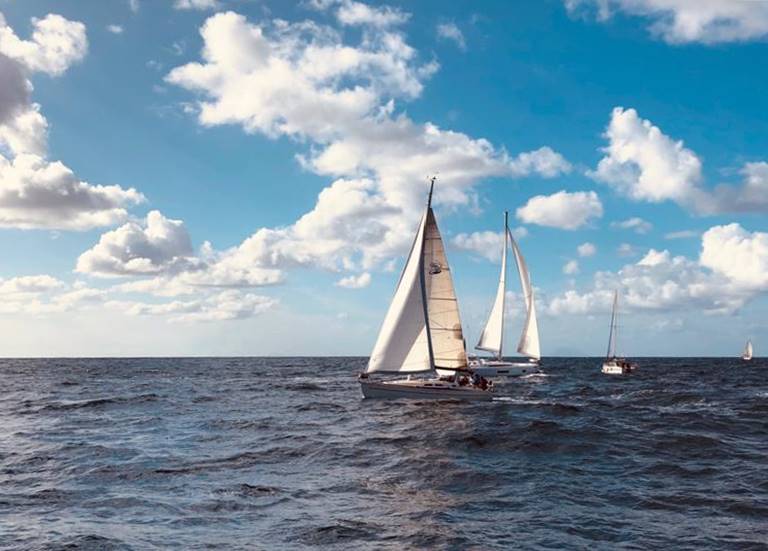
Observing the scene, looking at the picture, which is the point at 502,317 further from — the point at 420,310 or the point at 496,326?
the point at 420,310

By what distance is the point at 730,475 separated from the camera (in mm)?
24828

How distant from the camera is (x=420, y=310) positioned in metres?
A: 49.1

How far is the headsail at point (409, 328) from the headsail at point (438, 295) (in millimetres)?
488

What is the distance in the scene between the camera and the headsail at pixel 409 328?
1924 inches

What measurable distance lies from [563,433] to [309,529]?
1968 cm

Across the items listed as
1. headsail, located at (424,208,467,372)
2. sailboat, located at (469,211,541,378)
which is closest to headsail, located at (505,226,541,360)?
sailboat, located at (469,211,541,378)

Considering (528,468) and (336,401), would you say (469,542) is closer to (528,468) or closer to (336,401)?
(528,468)

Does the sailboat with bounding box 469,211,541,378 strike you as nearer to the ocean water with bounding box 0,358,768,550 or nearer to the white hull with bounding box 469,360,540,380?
the white hull with bounding box 469,360,540,380

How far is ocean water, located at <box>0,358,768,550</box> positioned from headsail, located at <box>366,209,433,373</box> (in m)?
4.63

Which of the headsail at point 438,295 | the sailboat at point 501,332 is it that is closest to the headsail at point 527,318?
the sailboat at point 501,332

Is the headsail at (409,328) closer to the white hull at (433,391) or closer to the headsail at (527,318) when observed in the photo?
the white hull at (433,391)

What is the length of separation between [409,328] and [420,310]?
1.55 m

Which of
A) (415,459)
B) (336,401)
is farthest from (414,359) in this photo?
(415,459)

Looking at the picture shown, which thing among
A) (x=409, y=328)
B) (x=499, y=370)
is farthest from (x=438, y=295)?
(x=499, y=370)
